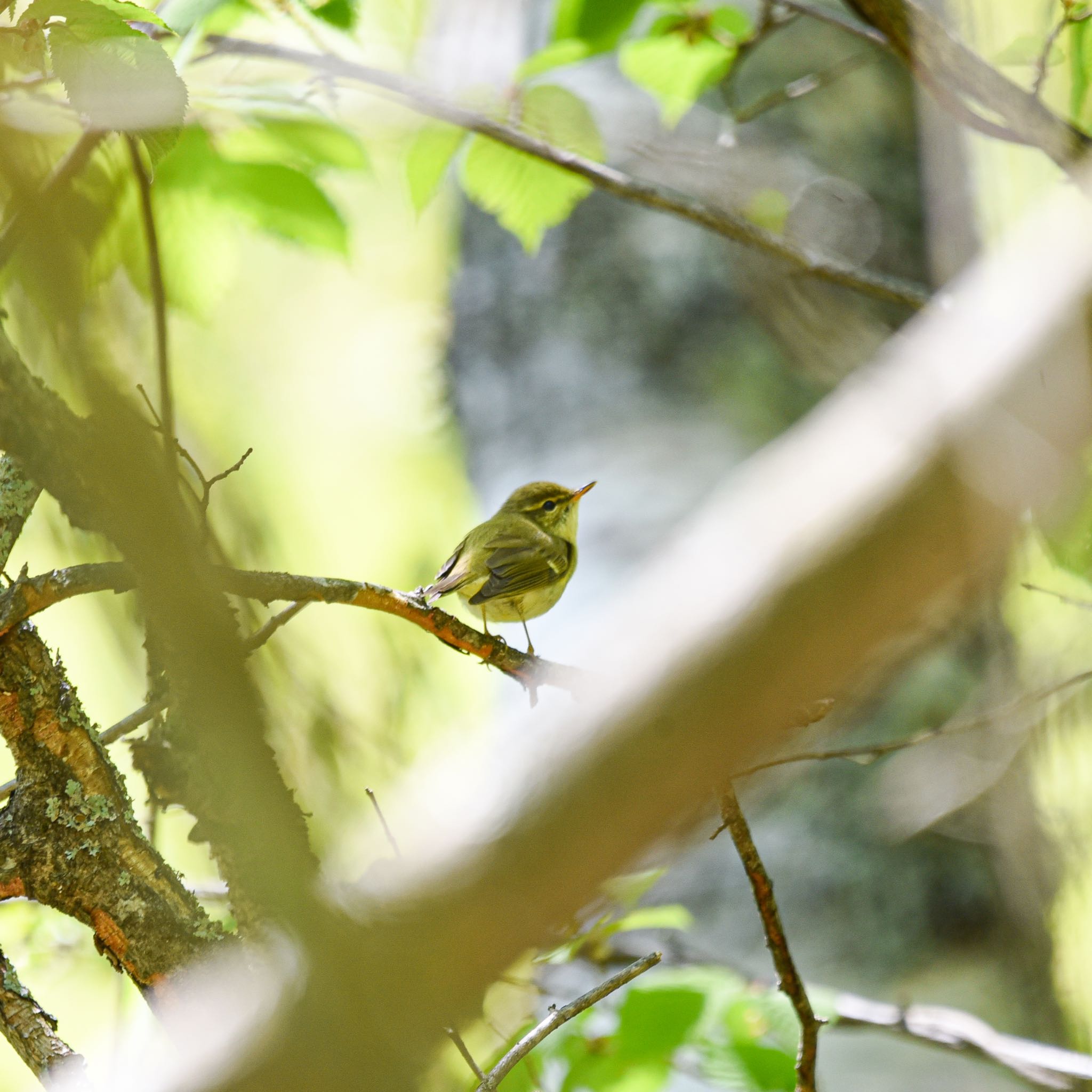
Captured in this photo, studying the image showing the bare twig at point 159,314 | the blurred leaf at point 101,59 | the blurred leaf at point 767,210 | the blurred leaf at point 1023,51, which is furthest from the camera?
the blurred leaf at point 767,210

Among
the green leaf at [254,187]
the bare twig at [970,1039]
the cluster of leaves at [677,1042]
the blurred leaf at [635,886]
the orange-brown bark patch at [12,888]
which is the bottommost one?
the bare twig at [970,1039]

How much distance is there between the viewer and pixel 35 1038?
0.81 metres

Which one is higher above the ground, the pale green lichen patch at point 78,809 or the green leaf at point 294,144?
the green leaf at point 294,144

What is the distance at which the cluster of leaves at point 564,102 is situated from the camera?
1341 mm

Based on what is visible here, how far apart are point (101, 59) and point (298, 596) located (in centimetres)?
45

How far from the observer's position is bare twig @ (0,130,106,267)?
36cm

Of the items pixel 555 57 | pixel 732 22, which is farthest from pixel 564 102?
pixel 732 22

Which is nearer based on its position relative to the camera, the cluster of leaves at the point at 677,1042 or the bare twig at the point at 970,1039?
the cluster of leaves at the point at 677,1042

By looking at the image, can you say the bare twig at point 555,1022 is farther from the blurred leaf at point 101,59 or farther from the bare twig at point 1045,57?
the bare twig at point 1045,57

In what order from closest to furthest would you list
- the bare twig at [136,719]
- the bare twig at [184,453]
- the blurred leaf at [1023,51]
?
the bare twig at [184,453] → the bare twig at [136,719] → the blurred leaf at [1023,51]

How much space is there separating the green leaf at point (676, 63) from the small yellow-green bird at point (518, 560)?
787 millimetres

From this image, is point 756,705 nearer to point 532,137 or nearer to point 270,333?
point 532,137

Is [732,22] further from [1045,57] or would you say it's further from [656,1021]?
[656,1021]

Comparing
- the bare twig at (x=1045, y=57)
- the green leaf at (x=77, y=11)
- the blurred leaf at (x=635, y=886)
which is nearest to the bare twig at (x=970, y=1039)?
the blurred leaf at (x=635, y=886)
